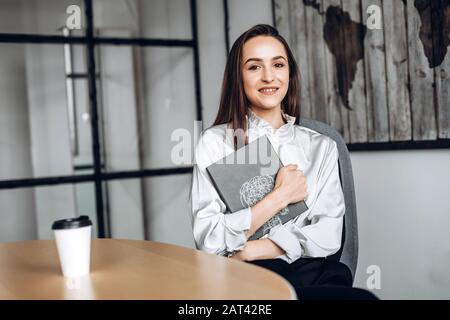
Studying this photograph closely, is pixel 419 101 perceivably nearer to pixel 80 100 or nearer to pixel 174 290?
pixel 174 290

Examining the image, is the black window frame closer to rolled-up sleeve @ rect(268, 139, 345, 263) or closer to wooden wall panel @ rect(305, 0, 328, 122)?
wooden wall panel @ rect(305, 0, 328, 122)

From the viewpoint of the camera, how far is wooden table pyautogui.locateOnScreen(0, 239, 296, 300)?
0.88m

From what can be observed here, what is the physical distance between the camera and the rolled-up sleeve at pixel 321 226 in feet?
4.91

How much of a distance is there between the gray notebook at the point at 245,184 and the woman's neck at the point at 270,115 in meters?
0.16

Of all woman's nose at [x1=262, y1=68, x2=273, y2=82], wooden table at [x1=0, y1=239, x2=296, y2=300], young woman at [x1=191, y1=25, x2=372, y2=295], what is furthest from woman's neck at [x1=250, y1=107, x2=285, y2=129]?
wooden table at [x1=0, y1=239, x2=296, y2=300]

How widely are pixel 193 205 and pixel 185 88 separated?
2151mm

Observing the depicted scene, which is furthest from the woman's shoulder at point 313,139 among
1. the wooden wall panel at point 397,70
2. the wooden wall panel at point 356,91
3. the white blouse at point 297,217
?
the wooden wall panel at point 356,91

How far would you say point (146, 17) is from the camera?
136 inches

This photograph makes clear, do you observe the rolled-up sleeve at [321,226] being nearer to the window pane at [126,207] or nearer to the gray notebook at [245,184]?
the gray notebook at [245,184]

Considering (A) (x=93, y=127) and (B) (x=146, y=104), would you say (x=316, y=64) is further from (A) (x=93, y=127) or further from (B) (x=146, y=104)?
(A) (x=93, y=127)

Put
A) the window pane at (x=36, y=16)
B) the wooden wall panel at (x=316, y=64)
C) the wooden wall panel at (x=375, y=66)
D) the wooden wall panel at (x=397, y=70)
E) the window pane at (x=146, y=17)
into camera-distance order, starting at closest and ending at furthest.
A: 1. the wooden wall panel at (x=375, y=66)
2. the wooden wall panel at (x=397, y=70)
3. the wooden wall panel at (x=316, y=64)
4. the window pane at (x=36, y=16)
5. the window pane at (x=146, y=17)

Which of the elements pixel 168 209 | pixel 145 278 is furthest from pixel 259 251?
pixel 168 209

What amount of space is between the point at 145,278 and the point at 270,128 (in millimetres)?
795
